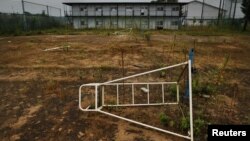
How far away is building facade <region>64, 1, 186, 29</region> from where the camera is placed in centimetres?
2791

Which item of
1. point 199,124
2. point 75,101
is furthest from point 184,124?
point 75,101

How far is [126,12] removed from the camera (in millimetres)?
28297

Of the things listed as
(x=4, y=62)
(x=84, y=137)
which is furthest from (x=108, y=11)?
(x=84, y=137)

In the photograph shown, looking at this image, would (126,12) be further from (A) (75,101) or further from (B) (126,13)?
(A) (75,101)

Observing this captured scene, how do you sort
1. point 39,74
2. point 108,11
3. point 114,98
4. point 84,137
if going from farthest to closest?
1. point 108,11
2. point 39,74
3. point 114,98
4. point 84,137

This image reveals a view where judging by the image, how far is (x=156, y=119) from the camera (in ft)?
10.7

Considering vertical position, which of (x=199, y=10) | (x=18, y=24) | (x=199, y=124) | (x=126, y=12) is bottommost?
(x=199, y=124)

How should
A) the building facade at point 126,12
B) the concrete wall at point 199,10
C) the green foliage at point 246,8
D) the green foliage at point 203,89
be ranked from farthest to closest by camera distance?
the concrete wall at point 199,10 < the building facade at point 126,12 < the green foliage at point 246,8 < the green foliage at point 203,89

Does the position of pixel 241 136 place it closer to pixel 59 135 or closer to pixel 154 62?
pixel 59 135

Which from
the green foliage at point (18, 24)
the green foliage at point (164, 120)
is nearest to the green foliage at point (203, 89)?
the green foliage at point (164, 120)

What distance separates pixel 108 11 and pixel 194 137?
27.0 m

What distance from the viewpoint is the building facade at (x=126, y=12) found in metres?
27.9

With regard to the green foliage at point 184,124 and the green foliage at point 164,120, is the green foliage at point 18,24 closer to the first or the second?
the green foliage at point 164,120

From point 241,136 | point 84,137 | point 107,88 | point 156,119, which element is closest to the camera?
point 241,136
